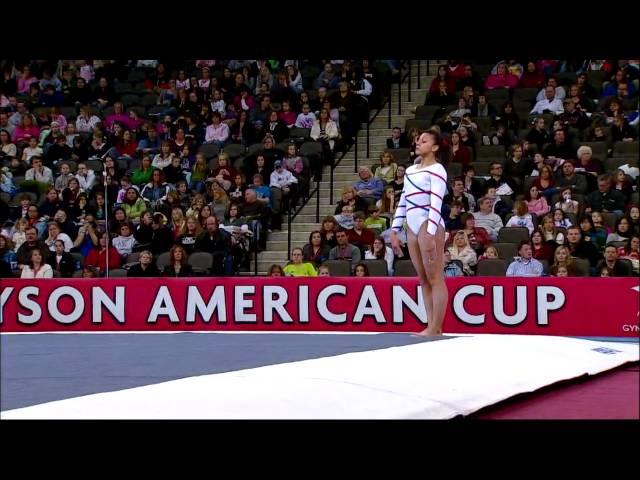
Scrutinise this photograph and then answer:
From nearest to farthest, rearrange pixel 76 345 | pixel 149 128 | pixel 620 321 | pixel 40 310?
pixel 76 345 → pixel 620 321 → pixel 40 310 → pixel 149 128

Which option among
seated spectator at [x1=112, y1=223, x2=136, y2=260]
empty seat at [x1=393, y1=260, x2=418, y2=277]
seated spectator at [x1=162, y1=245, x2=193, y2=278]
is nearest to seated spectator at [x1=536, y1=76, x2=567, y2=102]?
empty seat at [x1=393, y1=260, x2=418, y2=277]

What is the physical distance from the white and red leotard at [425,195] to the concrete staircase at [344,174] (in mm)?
5154

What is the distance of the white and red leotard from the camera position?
19.9 ft

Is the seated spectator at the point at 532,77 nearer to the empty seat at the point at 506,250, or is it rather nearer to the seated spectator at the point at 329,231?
the empty seat at the point at 506,250

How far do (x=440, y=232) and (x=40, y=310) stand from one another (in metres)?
5.51

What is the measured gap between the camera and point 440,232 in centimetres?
611

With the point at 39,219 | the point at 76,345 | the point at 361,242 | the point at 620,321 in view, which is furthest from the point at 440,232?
the point at 39,219

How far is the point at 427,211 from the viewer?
6.10 m

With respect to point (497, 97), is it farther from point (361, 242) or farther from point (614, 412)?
point (614, 412)

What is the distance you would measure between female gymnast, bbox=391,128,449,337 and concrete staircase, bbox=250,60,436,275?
510 cm

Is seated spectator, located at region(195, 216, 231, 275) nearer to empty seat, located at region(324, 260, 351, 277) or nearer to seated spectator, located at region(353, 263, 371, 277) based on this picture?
empty seat, located at region(324, 260, 351, 277)

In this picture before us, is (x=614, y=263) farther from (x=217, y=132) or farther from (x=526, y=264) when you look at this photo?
(x=217, y=132)

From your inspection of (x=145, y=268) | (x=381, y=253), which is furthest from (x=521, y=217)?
(x=145, y=268)

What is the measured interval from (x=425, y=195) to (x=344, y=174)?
6315mm
